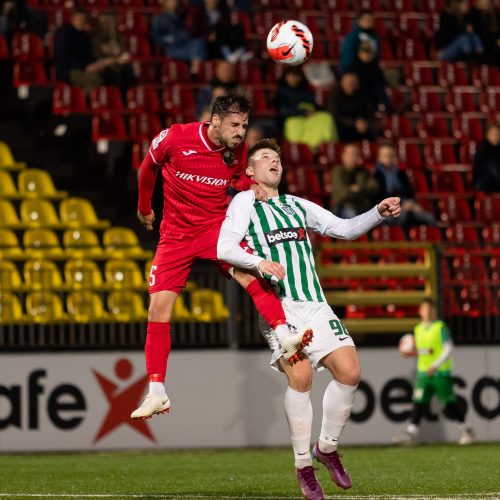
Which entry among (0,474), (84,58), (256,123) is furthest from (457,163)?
(0,474)

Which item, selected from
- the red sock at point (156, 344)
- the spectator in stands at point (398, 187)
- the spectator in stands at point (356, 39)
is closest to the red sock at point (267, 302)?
the red sock at point (156, 344)

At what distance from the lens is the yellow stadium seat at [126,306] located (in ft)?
44.5

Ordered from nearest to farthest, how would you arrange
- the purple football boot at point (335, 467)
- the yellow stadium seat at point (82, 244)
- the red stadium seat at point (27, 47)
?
the purple football boot at point (335, 467), the yellow stadium seat at point (82, 244), the red stadium seat at point (27, 47)

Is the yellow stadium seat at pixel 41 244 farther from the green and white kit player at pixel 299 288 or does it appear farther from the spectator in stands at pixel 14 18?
the green and white kit player at pixel 299 288

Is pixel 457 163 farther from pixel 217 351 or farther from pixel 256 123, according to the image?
pixel 217 351

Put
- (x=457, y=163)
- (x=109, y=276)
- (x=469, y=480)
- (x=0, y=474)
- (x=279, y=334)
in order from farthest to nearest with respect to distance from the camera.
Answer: (x=457, y=163) < (x=109, y=276) < (x=0, y=474) < (x=469, y=480) < (x=279, y=334)

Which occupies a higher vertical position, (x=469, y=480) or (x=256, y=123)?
(x=256, y=123)

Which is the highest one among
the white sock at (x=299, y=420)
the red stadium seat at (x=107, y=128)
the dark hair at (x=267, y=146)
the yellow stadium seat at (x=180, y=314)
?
the red stadium seat at (x=107, y=128)

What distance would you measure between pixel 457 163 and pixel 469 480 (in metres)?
8.95

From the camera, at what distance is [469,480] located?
8898mm

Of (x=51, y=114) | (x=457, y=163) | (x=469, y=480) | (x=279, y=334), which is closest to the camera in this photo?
(x=279, y=334)

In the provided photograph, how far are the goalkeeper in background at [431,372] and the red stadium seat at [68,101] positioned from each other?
475 cm

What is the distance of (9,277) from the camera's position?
13367mm

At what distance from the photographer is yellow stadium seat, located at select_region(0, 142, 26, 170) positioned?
50.1 ft
